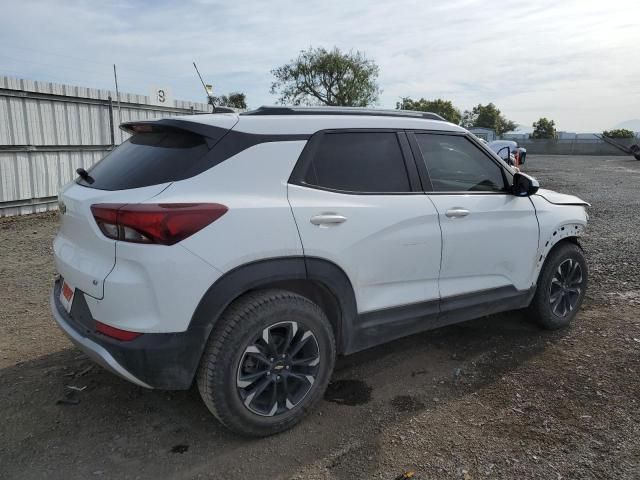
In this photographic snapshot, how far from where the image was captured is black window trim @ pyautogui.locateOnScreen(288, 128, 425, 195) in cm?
300

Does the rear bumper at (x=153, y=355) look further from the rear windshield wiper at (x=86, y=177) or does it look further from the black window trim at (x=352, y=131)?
the black window trim at (x=352, y=131)

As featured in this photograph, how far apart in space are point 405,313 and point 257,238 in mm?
1224

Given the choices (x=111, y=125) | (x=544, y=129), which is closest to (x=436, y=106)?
(x=544, y=129)

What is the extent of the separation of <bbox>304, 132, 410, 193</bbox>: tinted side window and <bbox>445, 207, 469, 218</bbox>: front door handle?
355 mm

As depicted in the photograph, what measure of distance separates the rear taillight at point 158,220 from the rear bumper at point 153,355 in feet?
1.57

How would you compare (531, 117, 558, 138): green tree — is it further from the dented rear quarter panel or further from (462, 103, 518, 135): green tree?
the dented rear quarter panel

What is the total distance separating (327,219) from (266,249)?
42cm

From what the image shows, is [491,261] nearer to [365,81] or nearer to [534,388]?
[534,388]

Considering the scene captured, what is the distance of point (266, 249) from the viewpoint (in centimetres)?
274

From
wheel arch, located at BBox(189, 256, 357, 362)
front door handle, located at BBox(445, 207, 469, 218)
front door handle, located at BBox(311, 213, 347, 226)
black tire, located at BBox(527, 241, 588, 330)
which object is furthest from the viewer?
black tire, located at BBox(527, 241, 588, 330)

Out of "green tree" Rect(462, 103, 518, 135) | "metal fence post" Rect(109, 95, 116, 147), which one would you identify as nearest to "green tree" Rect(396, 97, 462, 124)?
"green tree" Rect(462, 103, 518, 135)

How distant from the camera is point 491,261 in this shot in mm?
3869

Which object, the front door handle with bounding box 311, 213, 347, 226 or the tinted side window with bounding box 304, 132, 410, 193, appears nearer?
the front door handle with bounding box 311, 213, 347, 226

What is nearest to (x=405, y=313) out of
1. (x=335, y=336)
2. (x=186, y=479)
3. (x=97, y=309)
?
(x=335, y=336)
